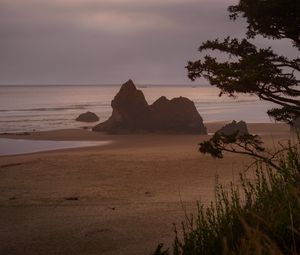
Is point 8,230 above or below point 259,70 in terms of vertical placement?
below

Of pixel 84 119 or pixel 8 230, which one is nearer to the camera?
pixel 8 230

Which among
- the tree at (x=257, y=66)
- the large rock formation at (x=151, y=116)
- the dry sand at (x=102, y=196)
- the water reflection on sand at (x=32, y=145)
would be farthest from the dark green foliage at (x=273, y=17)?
the large rock formation at (x=151, y=116)

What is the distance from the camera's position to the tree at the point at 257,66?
995 cm

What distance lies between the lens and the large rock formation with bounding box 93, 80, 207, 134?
139 ft

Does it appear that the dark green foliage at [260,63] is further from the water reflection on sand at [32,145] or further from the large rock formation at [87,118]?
the large rock formation at [87,118]

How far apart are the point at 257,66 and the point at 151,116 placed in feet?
108

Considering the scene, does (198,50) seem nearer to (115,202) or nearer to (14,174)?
(115,202)

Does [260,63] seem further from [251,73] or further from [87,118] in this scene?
[87,118]

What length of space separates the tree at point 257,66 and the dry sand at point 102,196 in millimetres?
1775

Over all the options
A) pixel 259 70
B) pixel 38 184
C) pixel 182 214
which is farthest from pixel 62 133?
pixel 259 70

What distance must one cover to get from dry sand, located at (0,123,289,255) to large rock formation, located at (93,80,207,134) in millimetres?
10812

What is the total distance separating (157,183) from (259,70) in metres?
10.1

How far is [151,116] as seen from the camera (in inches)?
1692

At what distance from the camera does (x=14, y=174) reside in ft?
69.4
